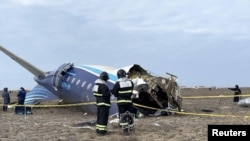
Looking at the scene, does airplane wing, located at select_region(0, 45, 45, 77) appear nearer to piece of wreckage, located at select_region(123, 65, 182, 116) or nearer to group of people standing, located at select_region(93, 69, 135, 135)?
piece of wreckage, located at select_region(123, 65, 182, 116)

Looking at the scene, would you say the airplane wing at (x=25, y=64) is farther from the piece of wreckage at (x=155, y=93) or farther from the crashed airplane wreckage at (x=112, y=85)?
the piece of wreckage at (x=155, y=93)

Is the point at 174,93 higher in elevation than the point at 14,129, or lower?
higher

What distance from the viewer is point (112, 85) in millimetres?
20312

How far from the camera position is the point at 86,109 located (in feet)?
75.3

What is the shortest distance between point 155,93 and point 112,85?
2586mm

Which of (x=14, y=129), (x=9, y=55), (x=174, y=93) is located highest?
(x=9, y=55)

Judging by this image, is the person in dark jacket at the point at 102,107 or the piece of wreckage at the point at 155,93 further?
the piece of wreckage at the point at 155,93

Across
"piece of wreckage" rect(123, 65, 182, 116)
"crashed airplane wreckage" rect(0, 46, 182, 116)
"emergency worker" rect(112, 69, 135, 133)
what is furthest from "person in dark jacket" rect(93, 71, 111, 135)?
"piece of wreckage" rect(123, 65, 182, 116)

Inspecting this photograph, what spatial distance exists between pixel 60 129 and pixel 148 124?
3470 millimetres

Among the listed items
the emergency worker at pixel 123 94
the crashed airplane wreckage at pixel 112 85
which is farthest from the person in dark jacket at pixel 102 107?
the crashed airplane wreckage at pixel 112 85

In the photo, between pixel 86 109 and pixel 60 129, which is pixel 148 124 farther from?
pixel 86 109

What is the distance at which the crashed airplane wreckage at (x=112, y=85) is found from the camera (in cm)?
2088

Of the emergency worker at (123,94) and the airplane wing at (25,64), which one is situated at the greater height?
the airplane wing at (25,64)

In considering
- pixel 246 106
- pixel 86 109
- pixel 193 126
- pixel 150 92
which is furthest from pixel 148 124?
pixel 246 106
